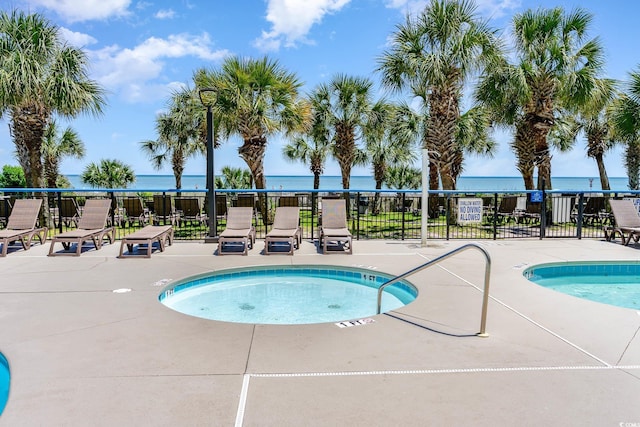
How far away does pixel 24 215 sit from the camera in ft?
28.6

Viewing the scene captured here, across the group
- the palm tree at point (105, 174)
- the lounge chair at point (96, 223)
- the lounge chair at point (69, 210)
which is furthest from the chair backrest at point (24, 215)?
the palm tree at point (105, 174)

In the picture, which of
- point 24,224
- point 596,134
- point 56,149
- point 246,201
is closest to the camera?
point 24,224

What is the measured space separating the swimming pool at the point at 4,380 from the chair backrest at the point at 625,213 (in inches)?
436

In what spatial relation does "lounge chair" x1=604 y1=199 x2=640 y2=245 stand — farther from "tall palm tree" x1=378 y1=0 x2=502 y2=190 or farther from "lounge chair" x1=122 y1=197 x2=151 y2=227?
"lounge chair" x1=122 y1=197 x2=151 y2=227

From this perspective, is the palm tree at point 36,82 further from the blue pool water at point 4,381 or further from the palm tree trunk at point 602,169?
the palm tree trunk at point 602,169

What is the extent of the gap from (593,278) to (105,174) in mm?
23006

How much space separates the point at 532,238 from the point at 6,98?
13.4m

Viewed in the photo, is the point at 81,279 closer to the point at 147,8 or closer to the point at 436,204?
the point at 147,8

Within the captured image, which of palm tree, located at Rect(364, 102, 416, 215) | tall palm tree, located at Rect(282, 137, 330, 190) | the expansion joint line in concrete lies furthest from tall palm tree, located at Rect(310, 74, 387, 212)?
the expansion joint line in concrete

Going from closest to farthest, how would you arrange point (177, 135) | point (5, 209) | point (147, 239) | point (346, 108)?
point (147, 239), point (5, 209), point (346, 108), point (177, 135)

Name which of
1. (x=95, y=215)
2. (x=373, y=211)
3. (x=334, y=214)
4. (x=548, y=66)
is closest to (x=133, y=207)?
(x=95, y=215)

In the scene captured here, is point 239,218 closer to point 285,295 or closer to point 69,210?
point 285,295

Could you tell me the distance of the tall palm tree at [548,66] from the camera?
12227 millimetres

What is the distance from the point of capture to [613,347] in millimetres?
3488
